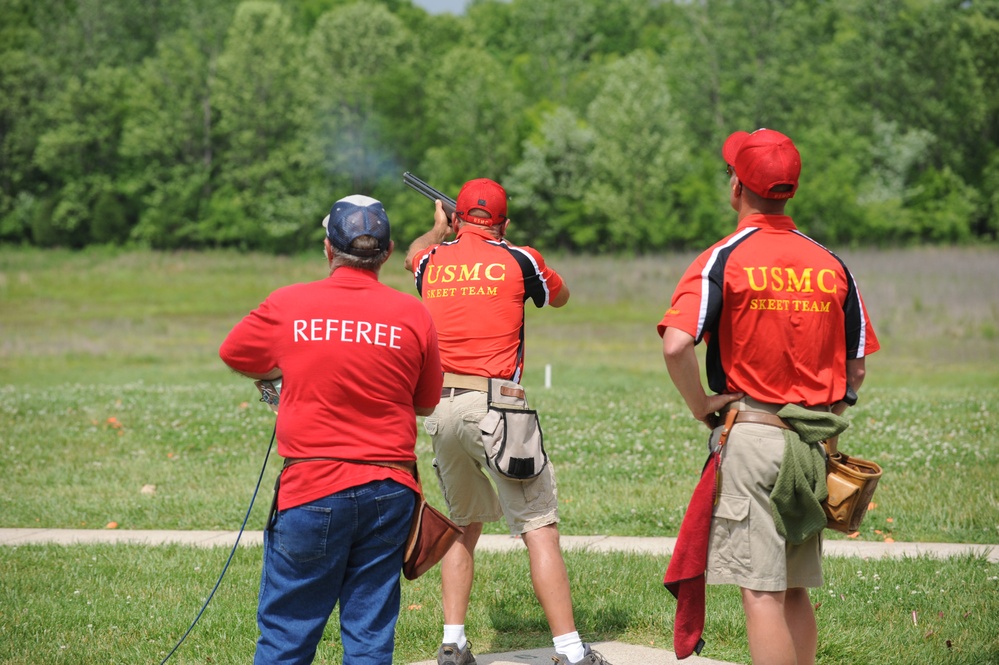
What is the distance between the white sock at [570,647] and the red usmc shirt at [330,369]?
4.40 ft

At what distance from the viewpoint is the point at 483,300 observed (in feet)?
15.8

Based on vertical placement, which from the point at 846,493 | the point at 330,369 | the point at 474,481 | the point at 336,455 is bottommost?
the point at 474,481

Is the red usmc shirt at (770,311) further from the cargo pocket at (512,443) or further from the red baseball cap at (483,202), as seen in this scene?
the red baseball cap at (483,202)

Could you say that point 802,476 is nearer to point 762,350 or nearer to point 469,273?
point 762,350

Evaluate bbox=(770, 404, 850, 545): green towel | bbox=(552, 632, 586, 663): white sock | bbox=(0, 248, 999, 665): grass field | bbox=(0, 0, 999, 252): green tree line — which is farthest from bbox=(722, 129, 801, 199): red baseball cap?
bbox=(0, 0, 999, 252): green tree line

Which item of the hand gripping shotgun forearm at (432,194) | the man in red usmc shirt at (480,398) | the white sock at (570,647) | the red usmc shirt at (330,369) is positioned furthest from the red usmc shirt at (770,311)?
the hand gripping shotgun forearm at (432,194)

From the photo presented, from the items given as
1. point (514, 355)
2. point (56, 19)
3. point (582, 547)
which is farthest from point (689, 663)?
point (56, 19)

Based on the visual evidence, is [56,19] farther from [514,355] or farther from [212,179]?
[514,355]

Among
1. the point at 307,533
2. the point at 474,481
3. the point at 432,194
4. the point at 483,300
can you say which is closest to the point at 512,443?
the point at 474,481

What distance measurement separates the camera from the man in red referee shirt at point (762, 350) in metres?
3.66

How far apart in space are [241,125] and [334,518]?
174 ft

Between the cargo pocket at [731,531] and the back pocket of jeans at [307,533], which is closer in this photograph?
the back pocket of jeans at [307,533]

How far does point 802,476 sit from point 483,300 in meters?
1.71

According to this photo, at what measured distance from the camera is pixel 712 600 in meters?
5.68
